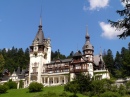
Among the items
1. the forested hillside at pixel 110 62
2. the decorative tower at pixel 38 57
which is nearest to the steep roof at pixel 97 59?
the forested hillside at pixel 110 62

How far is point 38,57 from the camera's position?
86.9m

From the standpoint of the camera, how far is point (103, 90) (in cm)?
5891

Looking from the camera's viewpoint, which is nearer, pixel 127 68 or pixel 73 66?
pixel 127 68

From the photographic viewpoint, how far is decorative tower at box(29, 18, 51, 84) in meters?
85.4

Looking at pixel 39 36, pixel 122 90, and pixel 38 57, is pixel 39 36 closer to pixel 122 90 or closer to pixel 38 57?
pixel 38 57

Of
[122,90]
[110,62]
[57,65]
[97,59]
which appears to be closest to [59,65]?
[57,65]

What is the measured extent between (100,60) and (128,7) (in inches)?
2687

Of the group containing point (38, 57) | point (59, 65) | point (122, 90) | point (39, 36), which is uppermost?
point (39, 36)

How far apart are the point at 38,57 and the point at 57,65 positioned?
6.54 metres

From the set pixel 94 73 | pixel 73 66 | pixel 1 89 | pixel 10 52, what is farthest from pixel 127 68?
pixel 10 52

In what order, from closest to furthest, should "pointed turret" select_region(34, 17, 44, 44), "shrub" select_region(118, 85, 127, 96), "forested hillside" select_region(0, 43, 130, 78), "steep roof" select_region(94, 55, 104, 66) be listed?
"shrub" select_region(118, 85, 127, 96) < "forested hillside" select_region(0, 43, 130, 78) < "steep roof" select_region(94, 55, 104, 66) < "pointed turret" select_region(34, 17, 44, 44)

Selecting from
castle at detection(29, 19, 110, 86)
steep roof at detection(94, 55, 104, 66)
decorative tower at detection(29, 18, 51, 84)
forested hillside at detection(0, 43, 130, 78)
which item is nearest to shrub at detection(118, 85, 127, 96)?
forested hillside at detection(0, 43, 130, 78)

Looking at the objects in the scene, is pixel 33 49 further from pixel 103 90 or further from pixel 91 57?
pixel 103 90

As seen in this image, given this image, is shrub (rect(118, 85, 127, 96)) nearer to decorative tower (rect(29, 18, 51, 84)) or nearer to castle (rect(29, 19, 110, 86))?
castle (rect(29, 19, 110, 86))
